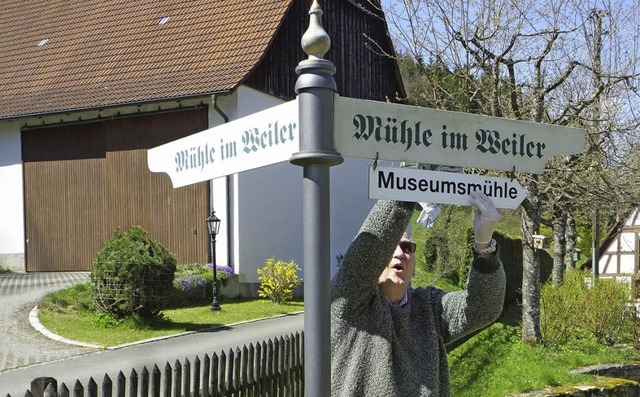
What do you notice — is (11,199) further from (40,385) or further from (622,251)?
(622,251)

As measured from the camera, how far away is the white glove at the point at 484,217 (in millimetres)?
2402

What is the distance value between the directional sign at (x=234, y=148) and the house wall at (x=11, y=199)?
705 inches

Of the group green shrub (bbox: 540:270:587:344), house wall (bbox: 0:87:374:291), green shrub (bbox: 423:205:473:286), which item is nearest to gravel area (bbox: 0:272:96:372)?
house wall (bbox: 0:87:374:291)

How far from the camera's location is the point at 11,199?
19219 mm

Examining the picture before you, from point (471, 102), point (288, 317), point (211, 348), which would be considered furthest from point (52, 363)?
point (471, 102)

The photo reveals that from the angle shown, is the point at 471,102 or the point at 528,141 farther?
the point at 471,102

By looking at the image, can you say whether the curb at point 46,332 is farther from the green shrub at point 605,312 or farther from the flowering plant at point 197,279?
the green shrub at point 605,312

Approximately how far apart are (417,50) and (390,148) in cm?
730

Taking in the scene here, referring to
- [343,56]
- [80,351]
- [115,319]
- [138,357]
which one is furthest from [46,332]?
[343,56]

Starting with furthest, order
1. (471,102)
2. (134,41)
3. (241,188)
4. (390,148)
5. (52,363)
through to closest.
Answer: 1. (134,41)
2. (241,188)
3. (471,102)
4. (52,363)
5. (390,148)

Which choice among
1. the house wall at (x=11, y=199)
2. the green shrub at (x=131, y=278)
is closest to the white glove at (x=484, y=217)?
the green shrub at (x=131, y=278)

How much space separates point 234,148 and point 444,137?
2.22ft

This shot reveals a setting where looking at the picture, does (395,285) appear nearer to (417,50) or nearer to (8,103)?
(417,50)

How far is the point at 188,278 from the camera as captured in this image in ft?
47.6
